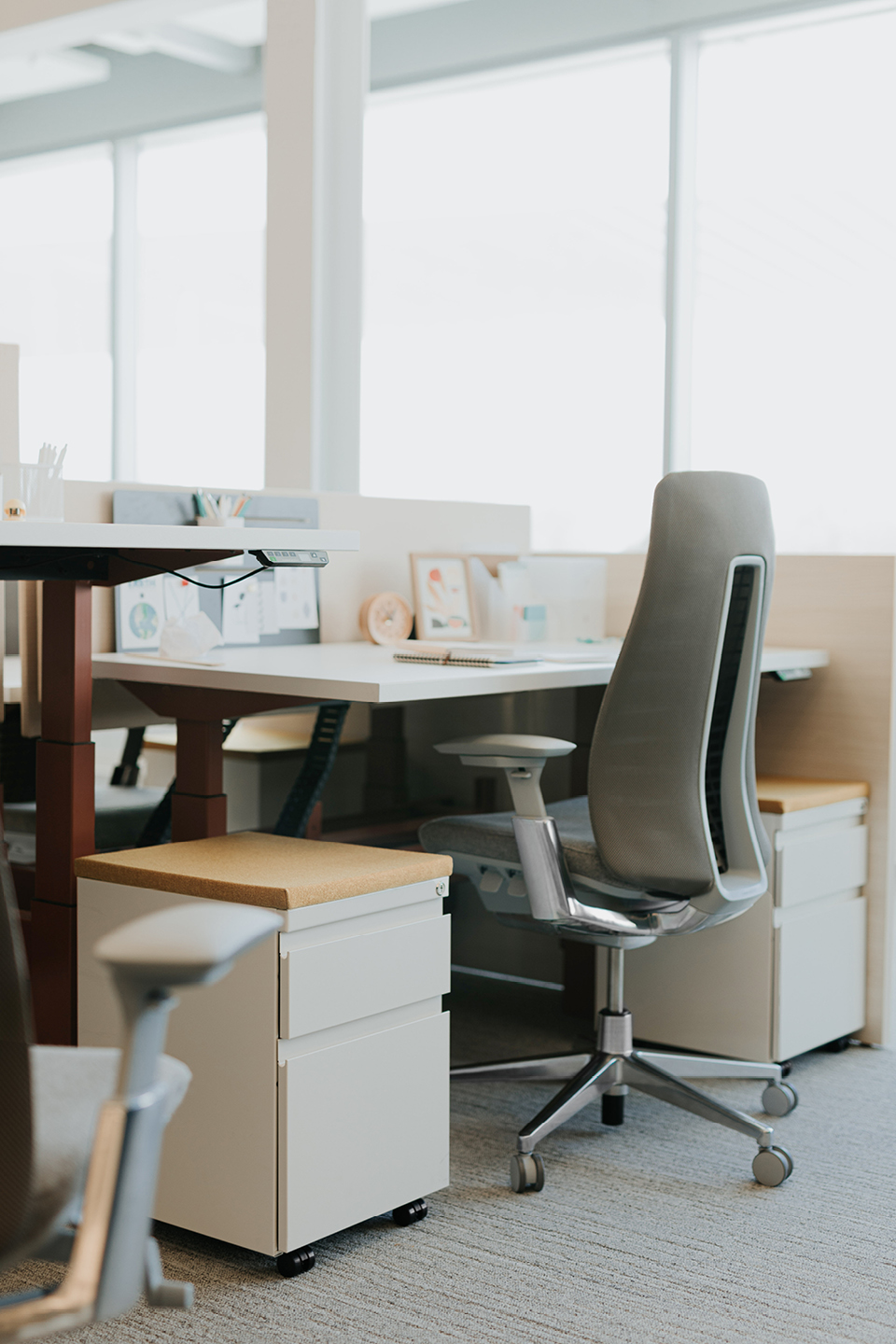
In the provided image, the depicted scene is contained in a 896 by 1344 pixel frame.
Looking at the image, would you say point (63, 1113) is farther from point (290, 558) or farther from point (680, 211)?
point (680, 211)

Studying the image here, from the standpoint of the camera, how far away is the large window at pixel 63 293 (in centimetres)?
709

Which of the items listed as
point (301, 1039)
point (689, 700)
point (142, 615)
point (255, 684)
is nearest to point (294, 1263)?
point (301, 1039)

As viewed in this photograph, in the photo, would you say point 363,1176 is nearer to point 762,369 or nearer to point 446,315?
point 762,369

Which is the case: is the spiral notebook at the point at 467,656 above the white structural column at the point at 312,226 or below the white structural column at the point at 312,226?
below

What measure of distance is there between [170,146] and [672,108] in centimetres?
290

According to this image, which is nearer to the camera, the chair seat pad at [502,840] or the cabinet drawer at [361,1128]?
the cabinet drawer at [361,1128]

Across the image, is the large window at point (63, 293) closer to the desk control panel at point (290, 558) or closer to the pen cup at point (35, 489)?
the pen cup at point (35, 489)

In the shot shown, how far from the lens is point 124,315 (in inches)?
275

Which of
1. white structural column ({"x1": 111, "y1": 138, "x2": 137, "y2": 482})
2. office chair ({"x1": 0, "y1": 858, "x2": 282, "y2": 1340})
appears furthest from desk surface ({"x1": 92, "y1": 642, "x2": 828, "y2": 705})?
white structural column ({"x1": 111, "y1": 138, "x2": 137, "y2": 482})

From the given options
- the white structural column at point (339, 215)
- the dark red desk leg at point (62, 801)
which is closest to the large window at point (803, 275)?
the white structural column at point (339, 215)

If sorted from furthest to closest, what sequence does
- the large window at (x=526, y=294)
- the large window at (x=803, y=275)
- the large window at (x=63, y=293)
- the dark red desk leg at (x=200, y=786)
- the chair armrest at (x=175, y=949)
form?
the large window at (x=63, y=293) < the large window at (x=526, y=294) < the large window at (x=803, y=275) < the dark red desk leg at (x=200, y=786) < the chair armrest at (x=175, y=949)

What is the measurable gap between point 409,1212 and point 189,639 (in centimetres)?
107

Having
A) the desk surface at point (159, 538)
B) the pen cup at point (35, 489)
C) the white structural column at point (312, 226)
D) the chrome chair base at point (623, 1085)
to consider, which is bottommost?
the chrome chair base at point (623, 1085)

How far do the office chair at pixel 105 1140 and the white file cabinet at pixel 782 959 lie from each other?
1907mm
